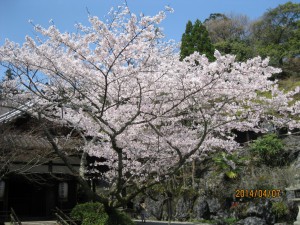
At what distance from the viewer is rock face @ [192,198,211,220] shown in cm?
1678

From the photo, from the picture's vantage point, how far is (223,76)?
6.41m

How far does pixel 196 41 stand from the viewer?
26.7m

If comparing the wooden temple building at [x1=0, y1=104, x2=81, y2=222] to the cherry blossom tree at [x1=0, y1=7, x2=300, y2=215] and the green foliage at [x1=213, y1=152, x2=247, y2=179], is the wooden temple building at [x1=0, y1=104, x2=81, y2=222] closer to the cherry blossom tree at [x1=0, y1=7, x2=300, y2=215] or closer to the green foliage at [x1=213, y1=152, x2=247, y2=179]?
the cherry blossom tree at [x1=0, y1=7, x2=300, y2=215]

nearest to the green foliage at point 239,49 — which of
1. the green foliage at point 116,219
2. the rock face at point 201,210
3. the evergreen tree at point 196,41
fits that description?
the evergreen tree at point 196,41

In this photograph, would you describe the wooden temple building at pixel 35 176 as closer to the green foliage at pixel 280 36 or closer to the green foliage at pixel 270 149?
the green foliage at pixel 270 149

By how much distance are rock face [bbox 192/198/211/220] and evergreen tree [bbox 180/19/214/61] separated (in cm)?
1264

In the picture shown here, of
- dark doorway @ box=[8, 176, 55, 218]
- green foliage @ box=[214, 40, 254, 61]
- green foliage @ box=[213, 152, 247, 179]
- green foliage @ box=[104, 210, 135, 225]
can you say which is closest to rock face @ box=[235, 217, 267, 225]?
green foliage @ box=[213, 152, 247, 179]

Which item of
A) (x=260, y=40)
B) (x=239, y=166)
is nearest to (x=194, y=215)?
(x=239, y=166)

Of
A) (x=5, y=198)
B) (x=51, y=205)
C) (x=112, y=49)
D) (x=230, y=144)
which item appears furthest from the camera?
(x=51, y=205)

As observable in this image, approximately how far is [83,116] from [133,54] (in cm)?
337

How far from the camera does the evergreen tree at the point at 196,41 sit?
85.8 feet

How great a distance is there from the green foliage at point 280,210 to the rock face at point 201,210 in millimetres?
3878

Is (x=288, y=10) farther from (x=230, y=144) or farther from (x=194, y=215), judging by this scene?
(x=230, y=144)
